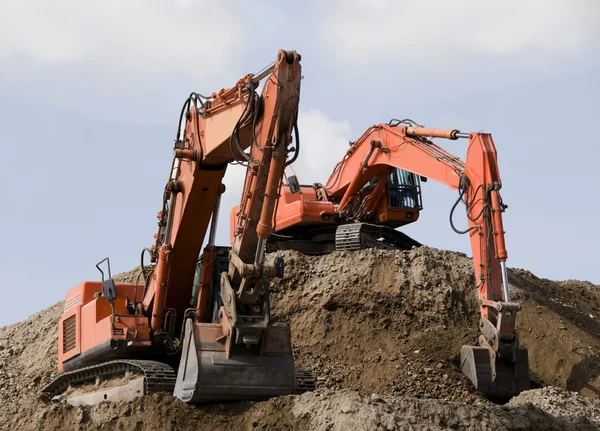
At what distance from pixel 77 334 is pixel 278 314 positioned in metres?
4.88

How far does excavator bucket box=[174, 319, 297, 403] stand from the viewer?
32.6ft

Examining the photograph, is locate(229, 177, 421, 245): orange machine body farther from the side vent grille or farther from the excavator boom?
the side vent grille

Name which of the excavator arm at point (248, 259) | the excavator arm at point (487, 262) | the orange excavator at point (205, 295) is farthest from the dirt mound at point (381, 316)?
the excavator arm at point (248, 259)

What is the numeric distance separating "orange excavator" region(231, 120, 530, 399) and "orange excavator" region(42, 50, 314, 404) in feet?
11.7

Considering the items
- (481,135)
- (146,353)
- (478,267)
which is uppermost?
(481,135)

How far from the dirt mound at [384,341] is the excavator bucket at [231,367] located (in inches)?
6.9

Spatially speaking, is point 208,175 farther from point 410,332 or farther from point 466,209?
point 410,332

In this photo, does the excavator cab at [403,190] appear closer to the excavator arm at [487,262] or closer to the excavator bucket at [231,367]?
the excavator arm at [487,262]

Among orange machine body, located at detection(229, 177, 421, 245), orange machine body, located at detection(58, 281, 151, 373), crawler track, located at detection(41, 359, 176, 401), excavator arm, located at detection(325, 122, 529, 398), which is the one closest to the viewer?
crawler track, located at detection(41, 359, 176, 401)

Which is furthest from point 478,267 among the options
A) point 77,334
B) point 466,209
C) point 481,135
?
point 77,334

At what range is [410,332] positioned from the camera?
51.8 ft

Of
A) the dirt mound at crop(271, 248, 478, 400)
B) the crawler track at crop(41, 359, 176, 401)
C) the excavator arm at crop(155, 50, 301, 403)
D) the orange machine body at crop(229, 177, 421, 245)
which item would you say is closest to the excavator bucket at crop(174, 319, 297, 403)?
the excavator arm at crop(155, 50, 301, 403)

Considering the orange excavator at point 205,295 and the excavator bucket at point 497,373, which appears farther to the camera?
the excavator bucket at point 497,373

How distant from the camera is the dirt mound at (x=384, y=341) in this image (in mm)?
10648
